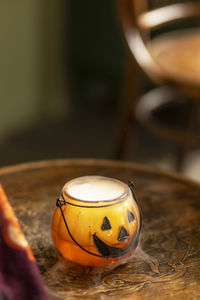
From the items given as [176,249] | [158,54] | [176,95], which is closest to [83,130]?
[176,95]

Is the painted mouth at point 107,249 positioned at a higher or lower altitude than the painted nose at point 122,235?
lower

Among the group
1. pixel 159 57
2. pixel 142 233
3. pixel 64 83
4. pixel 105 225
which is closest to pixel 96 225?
pixel 105 225

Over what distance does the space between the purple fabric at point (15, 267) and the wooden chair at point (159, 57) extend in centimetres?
69

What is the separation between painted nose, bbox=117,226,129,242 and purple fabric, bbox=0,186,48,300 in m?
0.09

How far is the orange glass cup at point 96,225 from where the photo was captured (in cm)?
46

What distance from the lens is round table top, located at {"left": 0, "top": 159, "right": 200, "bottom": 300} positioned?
1.50ft

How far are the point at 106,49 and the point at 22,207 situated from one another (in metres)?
1.39

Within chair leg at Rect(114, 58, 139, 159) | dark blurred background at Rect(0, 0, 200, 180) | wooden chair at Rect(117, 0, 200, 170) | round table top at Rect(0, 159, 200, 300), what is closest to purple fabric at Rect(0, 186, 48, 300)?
round table top at Rect(0, 159, 200, 300)

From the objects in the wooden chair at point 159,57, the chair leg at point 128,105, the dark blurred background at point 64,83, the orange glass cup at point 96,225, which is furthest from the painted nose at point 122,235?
the dark blurred background at point 64,83

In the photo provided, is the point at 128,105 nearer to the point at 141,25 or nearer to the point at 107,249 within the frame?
the point at 141,25

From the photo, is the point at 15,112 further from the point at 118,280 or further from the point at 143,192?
the point at 118,280

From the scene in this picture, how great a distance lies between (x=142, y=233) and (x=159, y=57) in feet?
2.29

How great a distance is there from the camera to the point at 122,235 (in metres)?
0.47

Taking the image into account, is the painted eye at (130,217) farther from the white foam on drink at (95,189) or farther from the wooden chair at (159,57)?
the wooden chair at (159,57)
